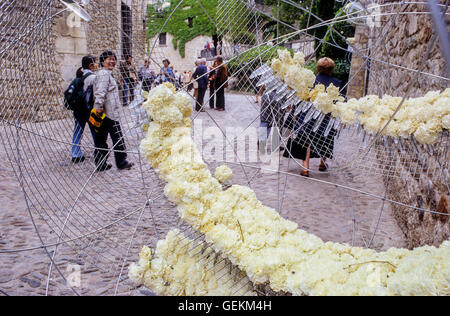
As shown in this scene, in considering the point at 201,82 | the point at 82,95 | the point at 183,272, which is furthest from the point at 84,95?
the point at 183,272

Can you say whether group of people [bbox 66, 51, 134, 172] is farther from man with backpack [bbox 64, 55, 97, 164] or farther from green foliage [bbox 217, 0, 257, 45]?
green foliage [bbox 217, 0, 257, 45]

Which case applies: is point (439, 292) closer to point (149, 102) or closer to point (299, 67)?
point (149, 102)

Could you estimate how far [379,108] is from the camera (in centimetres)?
202

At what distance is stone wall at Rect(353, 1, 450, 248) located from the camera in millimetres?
2201

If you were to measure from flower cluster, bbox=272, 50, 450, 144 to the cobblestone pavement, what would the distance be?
530 millimetres

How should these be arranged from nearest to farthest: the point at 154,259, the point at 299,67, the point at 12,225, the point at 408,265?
the point at 408,265, the point at 154,259, the point at 299,67, the point at 12,225

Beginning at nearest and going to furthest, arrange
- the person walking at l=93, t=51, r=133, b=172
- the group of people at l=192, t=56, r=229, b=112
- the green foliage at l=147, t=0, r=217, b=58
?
1. the green foliage at l=147, t=0, r=217, b=58
2. the person walking at l=93, t=51, r=133, b=172
3. the group of people at l=192, t=56, r=229, b=112

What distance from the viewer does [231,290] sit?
150 cm

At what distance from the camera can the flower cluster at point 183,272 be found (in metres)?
1.51

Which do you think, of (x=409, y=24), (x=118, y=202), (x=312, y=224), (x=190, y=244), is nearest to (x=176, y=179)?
(x=190, y=244)

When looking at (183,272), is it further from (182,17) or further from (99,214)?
(182,17)

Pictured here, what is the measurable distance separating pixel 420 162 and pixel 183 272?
216cm

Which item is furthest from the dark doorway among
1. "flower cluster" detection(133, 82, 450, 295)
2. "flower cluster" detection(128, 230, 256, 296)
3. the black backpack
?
"flower cluster" detection(128, 230, 256, 296)
